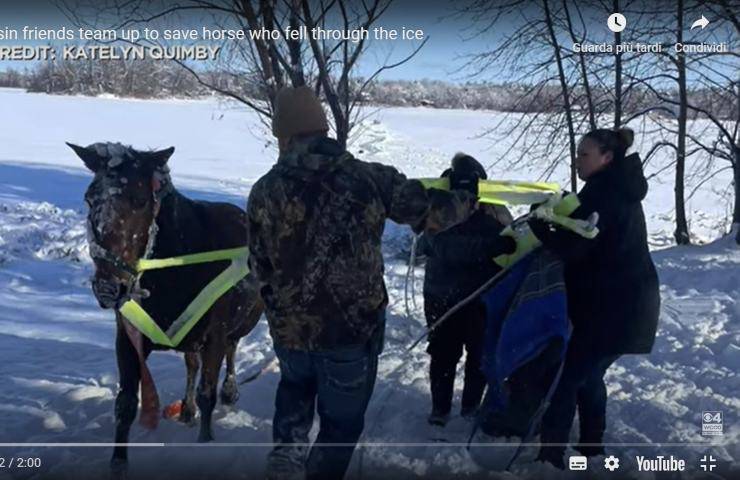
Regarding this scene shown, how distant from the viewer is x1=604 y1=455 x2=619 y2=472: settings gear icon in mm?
2664

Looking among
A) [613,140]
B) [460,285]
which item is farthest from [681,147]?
[460,285]

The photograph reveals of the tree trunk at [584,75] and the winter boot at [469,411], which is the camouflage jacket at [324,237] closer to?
the tree trunk at [584,75]

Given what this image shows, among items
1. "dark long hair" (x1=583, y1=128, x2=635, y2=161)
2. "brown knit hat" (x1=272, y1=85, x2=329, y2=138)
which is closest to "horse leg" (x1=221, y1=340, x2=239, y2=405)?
"brown knit hat" (x1=272, y1=85, x2=329, y2=138)

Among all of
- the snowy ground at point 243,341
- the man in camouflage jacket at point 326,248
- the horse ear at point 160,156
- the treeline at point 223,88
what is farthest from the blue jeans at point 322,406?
the treeline at point 223,88

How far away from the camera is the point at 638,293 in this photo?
2.70 m

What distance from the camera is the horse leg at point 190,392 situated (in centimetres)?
332

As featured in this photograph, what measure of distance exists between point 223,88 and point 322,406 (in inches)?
56.7

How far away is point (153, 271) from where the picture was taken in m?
2.91

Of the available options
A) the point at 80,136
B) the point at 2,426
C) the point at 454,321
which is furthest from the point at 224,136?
the point at 2,426

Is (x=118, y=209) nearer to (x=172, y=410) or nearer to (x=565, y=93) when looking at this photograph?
(x=172, y=410)

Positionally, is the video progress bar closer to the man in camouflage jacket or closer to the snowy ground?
the snowy ground

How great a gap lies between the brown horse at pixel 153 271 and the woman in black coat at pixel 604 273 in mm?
1329

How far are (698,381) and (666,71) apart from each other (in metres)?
1.36

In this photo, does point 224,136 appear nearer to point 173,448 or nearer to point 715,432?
point 173,448
